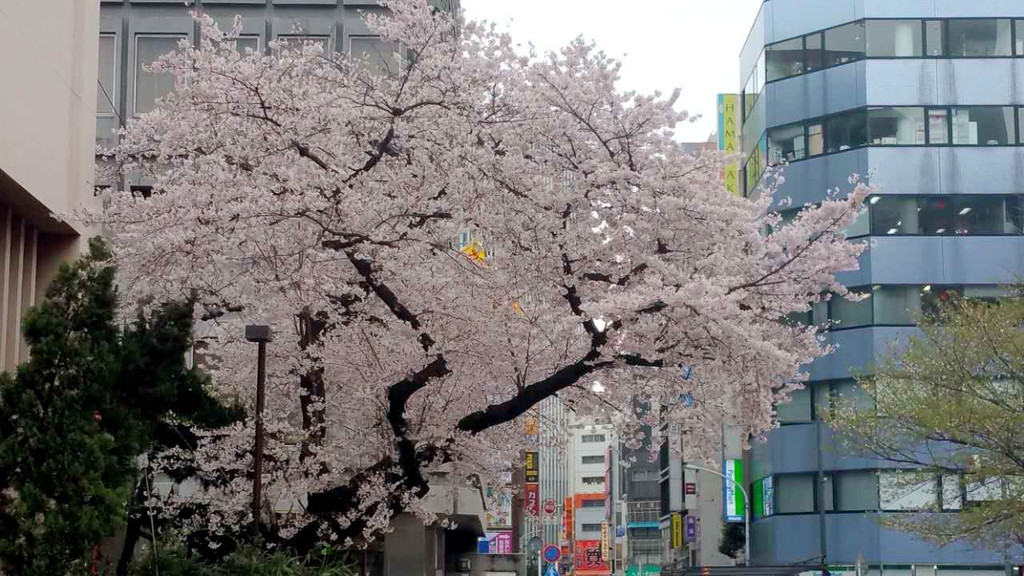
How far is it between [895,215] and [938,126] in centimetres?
349

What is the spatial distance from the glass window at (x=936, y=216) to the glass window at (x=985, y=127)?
2.18m

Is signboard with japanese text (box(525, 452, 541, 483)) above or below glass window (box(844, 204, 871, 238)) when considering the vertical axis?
below

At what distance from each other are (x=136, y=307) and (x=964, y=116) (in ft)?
114

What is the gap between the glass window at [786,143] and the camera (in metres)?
46.1

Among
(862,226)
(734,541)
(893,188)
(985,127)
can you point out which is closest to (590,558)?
(734,541)

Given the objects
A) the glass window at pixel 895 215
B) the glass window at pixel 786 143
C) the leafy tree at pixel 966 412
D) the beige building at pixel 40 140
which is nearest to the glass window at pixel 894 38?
the glass window at pixel 786 143

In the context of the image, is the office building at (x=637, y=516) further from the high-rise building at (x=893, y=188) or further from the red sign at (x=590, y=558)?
the high-rise building at (x=893, y=188)

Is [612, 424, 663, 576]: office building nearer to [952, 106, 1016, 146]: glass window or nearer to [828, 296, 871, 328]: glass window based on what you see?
[828, 296, 871, 328]: glass window

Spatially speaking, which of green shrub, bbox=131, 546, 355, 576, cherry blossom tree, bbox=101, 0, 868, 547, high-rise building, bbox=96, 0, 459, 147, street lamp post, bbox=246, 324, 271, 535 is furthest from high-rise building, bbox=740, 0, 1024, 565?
green shrub, bbox=131, 546, 355, 576

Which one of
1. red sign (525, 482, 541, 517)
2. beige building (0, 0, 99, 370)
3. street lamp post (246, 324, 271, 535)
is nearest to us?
beige building (0, 0, 99, 370)

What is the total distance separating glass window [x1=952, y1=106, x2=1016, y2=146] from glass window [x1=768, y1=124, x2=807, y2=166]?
5.28 meters

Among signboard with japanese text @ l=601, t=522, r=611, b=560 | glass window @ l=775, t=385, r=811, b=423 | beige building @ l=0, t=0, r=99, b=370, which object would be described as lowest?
signboard with japanese text @ l=601, t=522, r=611, b=560

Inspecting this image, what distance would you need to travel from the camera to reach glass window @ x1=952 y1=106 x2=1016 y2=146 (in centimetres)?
4356

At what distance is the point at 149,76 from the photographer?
31016 millimetres
